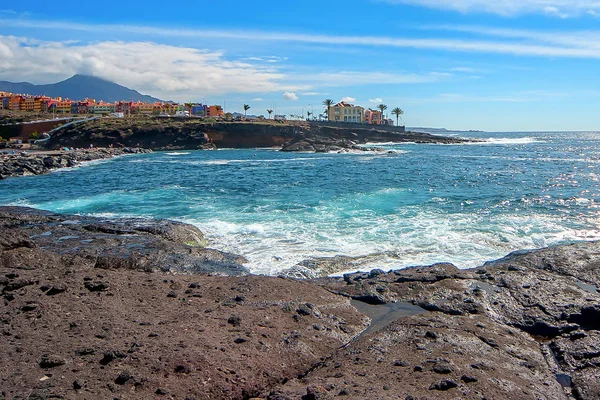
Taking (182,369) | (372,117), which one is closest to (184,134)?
(372,117)

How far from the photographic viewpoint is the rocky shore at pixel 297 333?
6.56 metres

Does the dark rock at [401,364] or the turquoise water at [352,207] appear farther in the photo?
the turquoise water at [352,207]

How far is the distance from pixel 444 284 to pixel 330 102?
172 meters

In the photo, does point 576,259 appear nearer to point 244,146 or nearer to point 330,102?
point 244,146

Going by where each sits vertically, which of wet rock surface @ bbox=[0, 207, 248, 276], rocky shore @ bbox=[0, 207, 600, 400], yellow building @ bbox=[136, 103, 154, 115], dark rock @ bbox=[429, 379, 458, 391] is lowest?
wet rock surface @ bbox=[0, 207, 248, 276]

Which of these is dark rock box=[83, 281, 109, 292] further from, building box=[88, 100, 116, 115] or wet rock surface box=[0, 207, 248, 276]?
building box=[88, 100, 116, 115]

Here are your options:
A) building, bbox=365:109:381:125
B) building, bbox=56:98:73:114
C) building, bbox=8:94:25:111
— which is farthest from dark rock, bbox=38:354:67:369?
building, bbox=8:94:25:111

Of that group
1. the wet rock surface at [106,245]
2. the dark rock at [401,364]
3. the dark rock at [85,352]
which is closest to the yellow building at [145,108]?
the wet rock surface at [106,245]

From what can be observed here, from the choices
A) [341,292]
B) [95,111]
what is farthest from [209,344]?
[95,111]

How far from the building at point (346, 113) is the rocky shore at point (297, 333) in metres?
158

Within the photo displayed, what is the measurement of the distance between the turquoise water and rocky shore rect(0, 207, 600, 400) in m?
4.36

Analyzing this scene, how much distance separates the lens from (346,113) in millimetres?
168750

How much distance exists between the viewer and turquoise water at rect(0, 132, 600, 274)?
17.9 m

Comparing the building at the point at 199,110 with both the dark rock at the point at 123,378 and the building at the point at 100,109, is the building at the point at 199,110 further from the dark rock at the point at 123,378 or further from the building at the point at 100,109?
the dark rock at the point at 123,378
